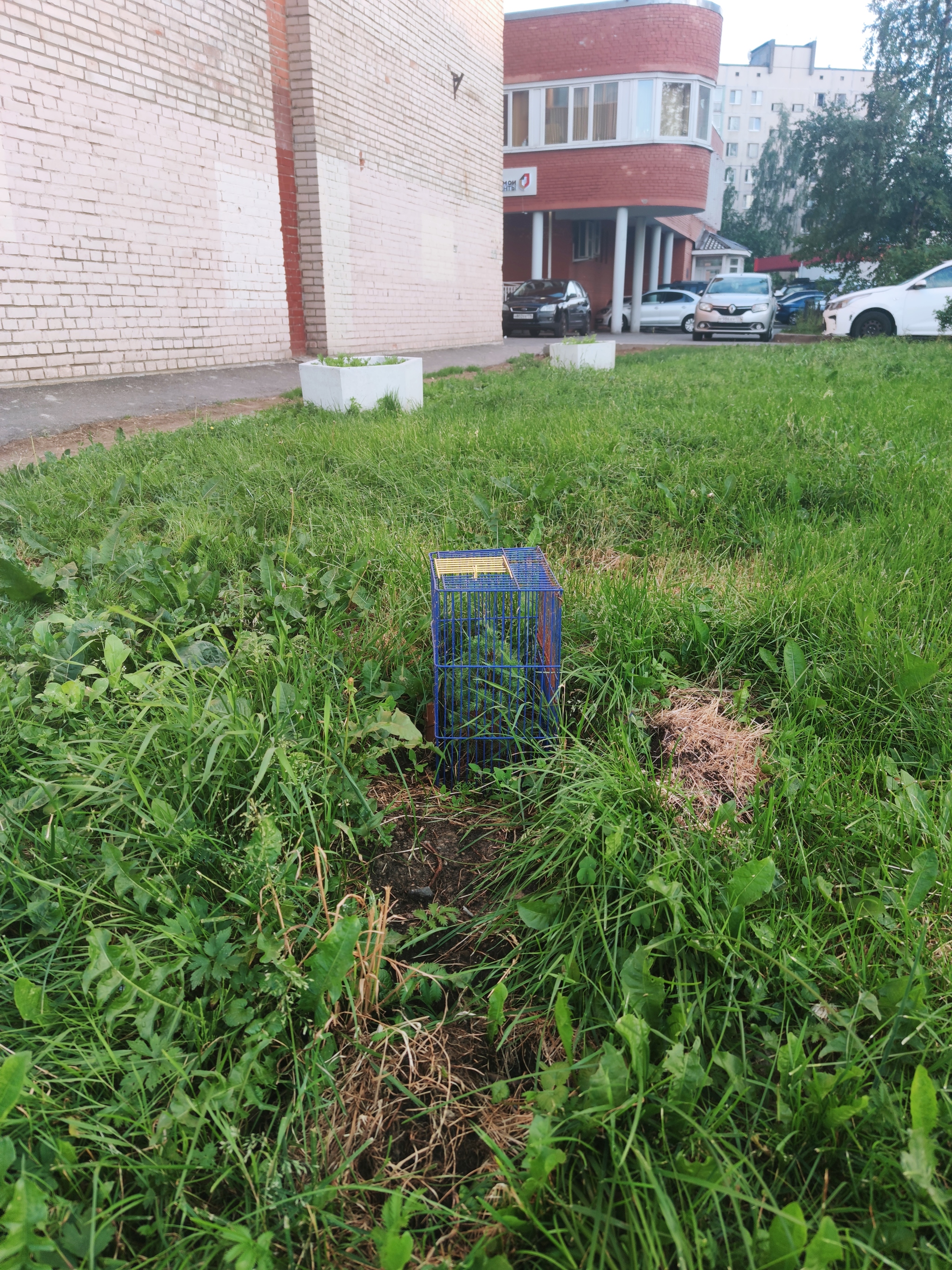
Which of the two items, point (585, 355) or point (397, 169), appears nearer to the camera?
point (585, 355)

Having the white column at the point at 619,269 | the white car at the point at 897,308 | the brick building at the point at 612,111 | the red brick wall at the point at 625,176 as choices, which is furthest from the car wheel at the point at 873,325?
the red brick wall at the point at 625,176

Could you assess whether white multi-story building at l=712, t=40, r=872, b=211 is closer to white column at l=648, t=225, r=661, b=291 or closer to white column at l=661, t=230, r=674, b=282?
white column at l=661, t=230, r=674, b=282

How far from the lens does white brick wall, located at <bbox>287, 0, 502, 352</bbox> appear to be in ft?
35.0

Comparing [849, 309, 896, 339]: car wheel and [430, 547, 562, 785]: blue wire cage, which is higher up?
[849, 309, 896, 339]: car wheel

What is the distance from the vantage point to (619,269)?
27438 mm

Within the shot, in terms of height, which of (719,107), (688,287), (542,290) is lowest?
(542,290)

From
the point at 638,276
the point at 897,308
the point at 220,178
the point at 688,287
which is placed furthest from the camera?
the point at 638,276

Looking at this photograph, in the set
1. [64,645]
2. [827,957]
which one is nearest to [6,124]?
[64,645]

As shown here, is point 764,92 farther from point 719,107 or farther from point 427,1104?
point 427,1104

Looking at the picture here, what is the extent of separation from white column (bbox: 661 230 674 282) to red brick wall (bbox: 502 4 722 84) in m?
9.68

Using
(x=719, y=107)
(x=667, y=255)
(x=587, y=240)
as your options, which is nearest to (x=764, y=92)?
(x=719, y=107)

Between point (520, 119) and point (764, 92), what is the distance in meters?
61.4

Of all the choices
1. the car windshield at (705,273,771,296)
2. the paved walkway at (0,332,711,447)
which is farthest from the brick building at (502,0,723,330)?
the paved walkway at (0,332,711,447)

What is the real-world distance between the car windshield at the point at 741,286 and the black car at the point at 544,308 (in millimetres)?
3540
